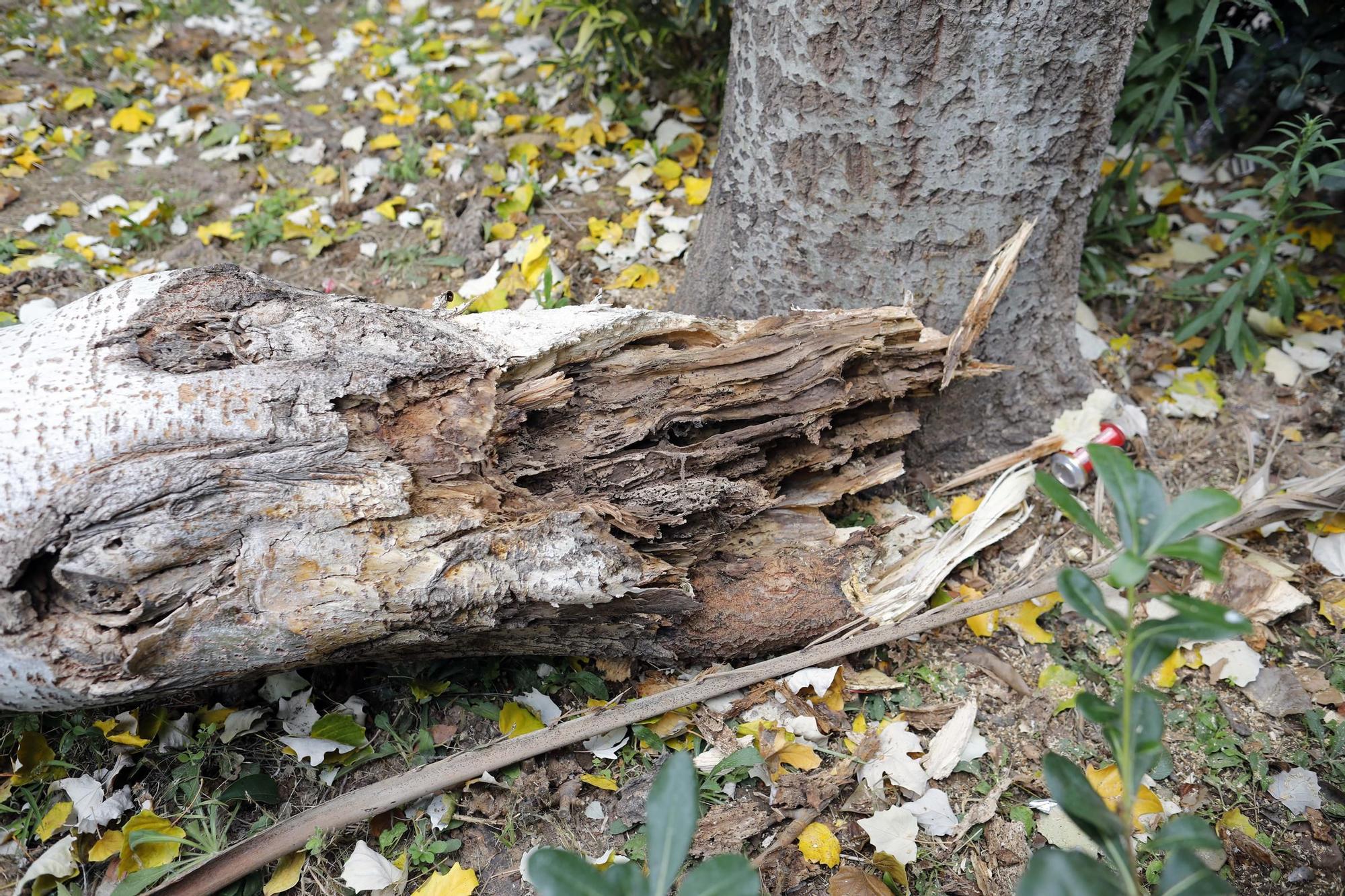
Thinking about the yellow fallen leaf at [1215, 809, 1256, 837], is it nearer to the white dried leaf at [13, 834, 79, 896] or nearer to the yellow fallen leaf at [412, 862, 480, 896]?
the yellow fallen leaf at [412, 862, 480, 896]

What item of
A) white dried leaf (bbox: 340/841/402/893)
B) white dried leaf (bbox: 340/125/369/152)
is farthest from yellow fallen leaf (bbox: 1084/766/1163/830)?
white dried leaf (bbox: 340/125/369/152)

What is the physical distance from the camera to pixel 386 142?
331 centimetres

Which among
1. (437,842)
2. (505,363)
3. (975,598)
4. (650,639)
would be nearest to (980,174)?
(975,598)

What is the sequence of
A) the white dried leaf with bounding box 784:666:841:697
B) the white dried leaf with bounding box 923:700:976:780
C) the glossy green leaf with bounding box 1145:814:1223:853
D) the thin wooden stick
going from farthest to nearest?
1. the white dried leaf with bounding box 784:666:841:697
2. the white dried leaf with bounding box 923:700:976:780
3. the thin wooden stick
4. the glossy green leaf with bounding box 1145:814:1223:853

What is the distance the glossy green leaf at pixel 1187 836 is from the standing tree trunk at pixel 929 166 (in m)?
1.41

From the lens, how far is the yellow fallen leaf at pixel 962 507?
2.29 m

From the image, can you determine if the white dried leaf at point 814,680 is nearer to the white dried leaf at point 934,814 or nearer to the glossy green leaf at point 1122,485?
the white dried leaf at point 934,814

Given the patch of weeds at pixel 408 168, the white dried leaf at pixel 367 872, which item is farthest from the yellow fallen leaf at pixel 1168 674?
the patch of weeds at pixel 408 168

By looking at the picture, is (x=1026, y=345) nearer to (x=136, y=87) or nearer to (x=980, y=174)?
(x=980, y=174)

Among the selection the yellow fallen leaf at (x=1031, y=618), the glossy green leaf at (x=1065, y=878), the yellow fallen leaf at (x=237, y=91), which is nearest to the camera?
the glossy green leaf at (x=1065, y=878)

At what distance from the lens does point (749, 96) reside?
212 cm

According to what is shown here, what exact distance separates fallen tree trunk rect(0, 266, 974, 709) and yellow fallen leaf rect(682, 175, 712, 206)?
1.09 m

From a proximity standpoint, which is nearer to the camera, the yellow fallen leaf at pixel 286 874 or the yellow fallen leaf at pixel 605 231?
the yellow fallen leaf at pixel 286 874

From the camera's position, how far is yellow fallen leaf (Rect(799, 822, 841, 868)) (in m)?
1.68
